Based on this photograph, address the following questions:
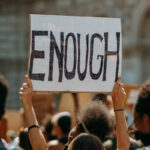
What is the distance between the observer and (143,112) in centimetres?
386

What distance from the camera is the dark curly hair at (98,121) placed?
458 centimetres

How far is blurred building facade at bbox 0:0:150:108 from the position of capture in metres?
16.8

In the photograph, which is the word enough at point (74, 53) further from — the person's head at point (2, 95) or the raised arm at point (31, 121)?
the person's head at point (2, 95)

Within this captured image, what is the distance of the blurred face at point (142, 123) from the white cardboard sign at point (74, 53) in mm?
464

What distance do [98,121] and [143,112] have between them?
2.56 feet

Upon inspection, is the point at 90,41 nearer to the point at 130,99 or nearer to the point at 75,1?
the point at 130,99

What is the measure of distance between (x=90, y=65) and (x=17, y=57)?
17.5m

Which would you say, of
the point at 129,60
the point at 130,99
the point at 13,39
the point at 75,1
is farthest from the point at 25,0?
the point at 130,99

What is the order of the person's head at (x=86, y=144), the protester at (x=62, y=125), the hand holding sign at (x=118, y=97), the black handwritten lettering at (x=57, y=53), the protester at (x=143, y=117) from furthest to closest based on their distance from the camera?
the protester at (x=62, y=125)
the black handwritten lettering at (x=57, y=53)
the hand holding sign at (x=118, y=97)
the protester at (x=143, y=117)
the person's head at (x=86, y=144)

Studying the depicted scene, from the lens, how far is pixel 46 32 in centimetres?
417

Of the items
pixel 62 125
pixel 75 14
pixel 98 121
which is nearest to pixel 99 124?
pixel 98 121

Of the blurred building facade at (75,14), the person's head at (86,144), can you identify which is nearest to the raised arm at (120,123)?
the person's head at (86,144)

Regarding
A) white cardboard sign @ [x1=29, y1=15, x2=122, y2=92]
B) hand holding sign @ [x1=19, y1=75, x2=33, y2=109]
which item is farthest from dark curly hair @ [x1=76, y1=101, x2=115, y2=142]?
hand holding sign @ [x1=19, y1=75, x2=33, y2=109]

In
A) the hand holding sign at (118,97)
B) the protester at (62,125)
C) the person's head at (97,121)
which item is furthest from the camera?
the protester at (62,125)
